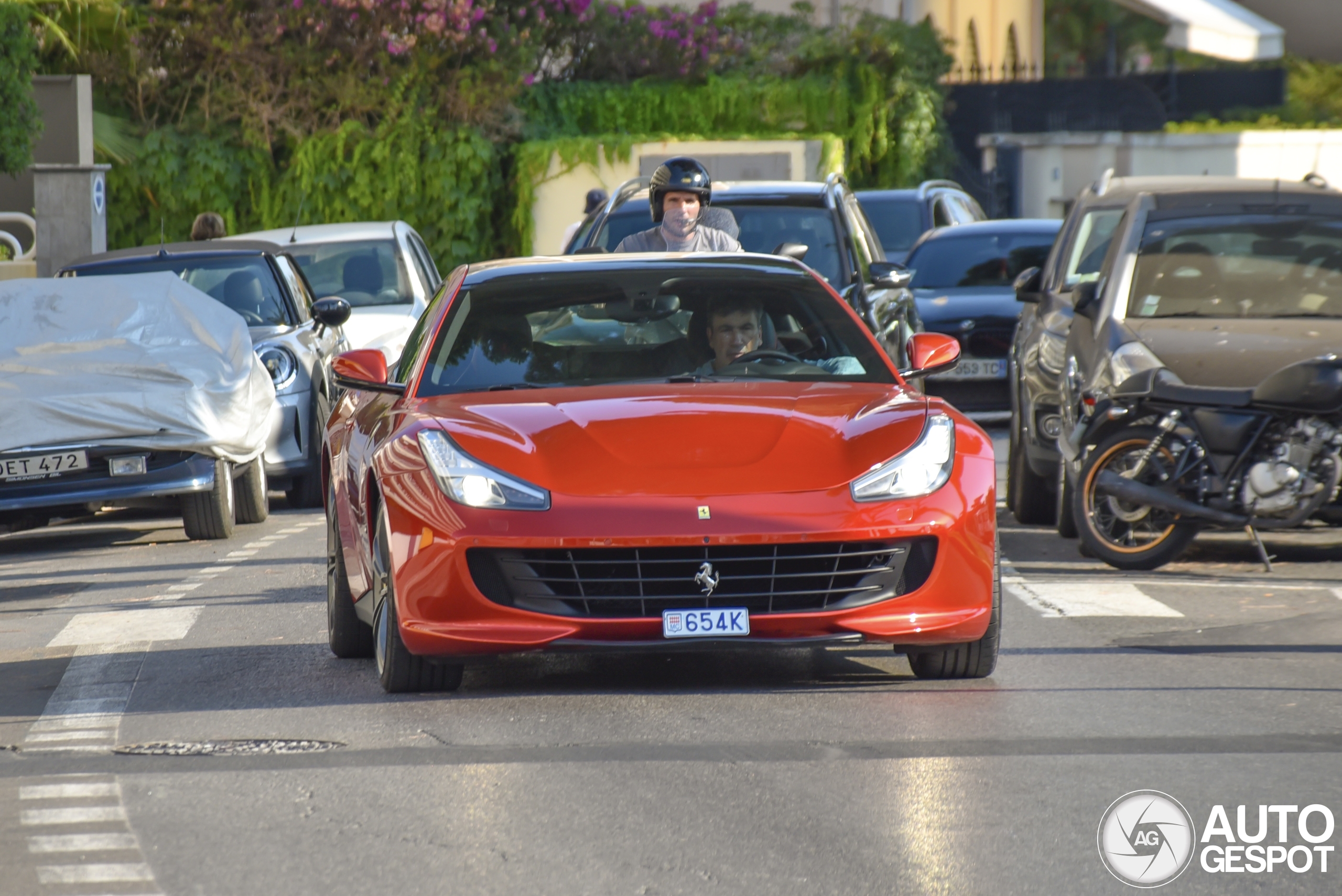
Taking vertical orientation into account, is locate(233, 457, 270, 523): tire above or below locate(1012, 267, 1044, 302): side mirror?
below

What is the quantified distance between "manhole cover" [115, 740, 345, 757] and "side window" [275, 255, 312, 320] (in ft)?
27.9

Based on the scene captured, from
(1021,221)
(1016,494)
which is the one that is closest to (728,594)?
(1016,494)

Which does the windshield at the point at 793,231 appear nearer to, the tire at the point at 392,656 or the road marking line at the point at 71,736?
the tire at the point at 392,656

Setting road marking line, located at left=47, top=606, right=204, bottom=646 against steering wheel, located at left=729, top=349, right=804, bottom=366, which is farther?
road marking line, located at left=47, top=606, right=204, bottom=646

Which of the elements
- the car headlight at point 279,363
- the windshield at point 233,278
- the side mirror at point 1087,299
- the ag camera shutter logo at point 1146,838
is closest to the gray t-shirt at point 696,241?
the side mirror at point 1087,299

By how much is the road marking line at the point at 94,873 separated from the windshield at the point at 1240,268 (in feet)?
23.3

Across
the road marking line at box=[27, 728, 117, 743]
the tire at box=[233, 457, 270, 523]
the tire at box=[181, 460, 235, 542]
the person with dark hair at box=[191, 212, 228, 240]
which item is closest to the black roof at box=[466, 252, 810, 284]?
the road marking line at box=[27, 728, 117, 743]

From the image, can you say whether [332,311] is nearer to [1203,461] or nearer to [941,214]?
[1203,461]

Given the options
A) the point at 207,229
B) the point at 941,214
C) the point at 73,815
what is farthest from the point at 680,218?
the point at 941,214

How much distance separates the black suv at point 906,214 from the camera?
23.1 metres

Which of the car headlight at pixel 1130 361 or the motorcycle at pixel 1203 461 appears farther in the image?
the car headlight at pixel 1130 361

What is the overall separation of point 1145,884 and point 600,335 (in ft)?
11.7

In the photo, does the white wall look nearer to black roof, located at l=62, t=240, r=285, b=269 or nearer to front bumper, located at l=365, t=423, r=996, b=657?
black roof, located at l=62, t=240, r=285, b=269

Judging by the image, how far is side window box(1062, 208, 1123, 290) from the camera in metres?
12.8
